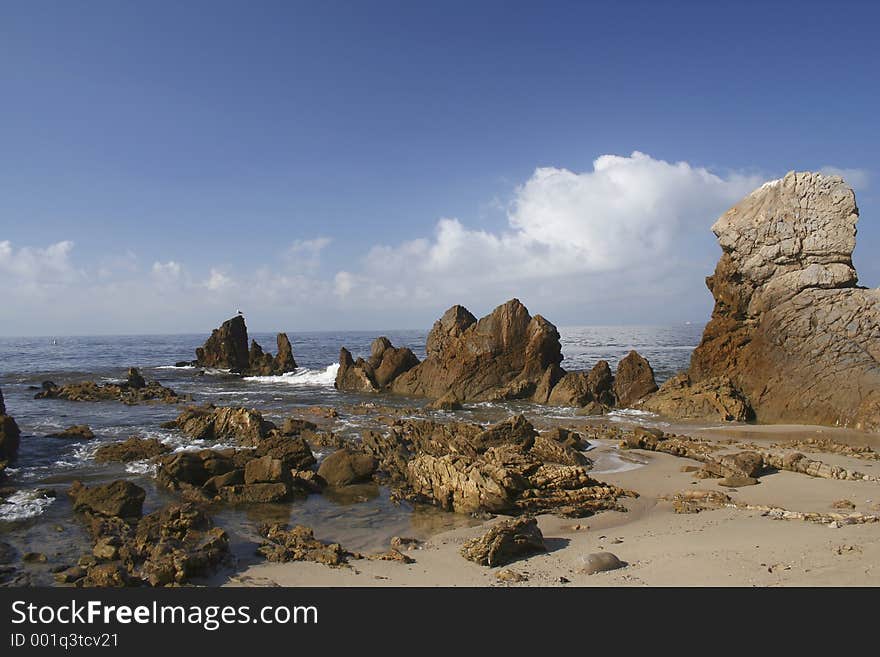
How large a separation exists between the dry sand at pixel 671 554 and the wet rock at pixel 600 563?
111 mm

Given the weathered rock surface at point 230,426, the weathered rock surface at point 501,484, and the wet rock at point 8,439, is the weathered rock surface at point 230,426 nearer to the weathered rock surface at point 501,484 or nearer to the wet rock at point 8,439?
the wet rock at point 8,439

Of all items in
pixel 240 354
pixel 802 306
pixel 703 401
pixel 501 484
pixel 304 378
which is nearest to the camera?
pixel 501 484

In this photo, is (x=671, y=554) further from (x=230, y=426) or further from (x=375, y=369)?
(x=375, y=369)

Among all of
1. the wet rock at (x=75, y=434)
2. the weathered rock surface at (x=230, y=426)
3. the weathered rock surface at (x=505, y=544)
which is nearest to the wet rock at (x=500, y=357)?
the weathered rock surface at (x=230, y=426)

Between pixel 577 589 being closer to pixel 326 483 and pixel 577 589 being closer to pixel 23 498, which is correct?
pixel 326 483

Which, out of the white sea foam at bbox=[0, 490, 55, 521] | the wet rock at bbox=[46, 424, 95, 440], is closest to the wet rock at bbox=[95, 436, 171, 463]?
the wet rock at bbox=[46, 424, 95, 440]

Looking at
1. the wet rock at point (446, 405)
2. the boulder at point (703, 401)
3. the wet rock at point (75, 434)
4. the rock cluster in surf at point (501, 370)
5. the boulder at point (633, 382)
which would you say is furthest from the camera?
the rock cluster in surf at point (501, 370)

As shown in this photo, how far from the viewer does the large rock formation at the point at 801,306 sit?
1970cm

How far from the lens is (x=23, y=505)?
442 inches

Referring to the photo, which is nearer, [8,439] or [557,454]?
[557,454]

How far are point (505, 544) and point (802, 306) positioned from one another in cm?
2002

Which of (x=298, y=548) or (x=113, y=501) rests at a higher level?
(x=113, y=501)

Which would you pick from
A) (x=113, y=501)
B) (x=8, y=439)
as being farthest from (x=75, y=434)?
(x=113, y=501)

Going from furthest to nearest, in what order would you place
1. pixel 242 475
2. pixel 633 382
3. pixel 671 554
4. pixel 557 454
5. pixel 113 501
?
pixel 633 382, pixel 557 454, pixel 242 475, pixel 113 501, pixel 671 554
